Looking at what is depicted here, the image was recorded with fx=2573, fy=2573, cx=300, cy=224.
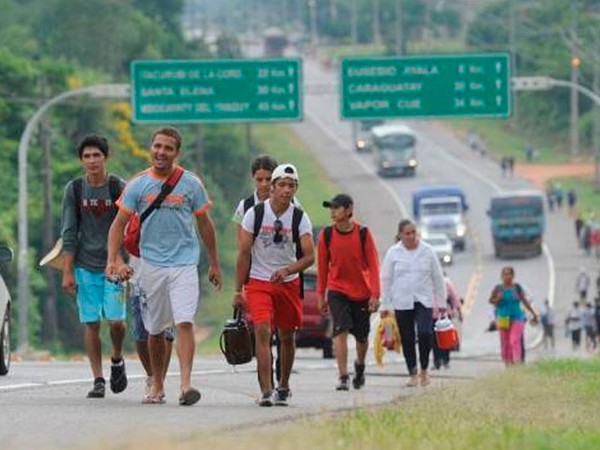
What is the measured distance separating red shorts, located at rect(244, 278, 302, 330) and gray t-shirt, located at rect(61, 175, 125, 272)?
4.04 feet

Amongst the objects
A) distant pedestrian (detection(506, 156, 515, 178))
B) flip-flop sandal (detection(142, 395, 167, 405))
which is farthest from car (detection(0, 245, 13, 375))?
distant pedestrian (detection(506, 156, 515, 178))

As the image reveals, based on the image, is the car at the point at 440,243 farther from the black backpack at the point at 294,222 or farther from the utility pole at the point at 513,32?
the black backpack at the point at 294,222

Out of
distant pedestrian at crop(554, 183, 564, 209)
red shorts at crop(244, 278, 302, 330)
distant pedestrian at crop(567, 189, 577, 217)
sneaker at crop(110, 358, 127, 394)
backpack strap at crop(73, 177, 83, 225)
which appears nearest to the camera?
red shorts at crop(244, 278, 302, 330)

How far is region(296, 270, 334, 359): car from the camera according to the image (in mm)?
36938

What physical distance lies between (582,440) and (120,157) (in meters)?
65.4

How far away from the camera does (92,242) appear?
19438 mm

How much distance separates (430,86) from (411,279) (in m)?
26.7

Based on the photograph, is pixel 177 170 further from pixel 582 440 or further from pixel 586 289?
pixel 586 289

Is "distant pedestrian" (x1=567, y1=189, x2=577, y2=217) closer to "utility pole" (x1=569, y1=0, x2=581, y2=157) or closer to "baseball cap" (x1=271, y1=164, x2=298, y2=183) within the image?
"utility pole" (x1=569, y1=0, x2=581, y2=157)

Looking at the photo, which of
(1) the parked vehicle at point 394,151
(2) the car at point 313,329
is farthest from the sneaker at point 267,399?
(1) the parked vehicle at point 394,151

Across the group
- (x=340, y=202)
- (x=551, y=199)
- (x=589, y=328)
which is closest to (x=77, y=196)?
(x=340, y=202)

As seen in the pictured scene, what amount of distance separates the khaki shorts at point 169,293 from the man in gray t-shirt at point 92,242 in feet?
2.42

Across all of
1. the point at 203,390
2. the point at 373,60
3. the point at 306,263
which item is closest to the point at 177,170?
the point at 306,263

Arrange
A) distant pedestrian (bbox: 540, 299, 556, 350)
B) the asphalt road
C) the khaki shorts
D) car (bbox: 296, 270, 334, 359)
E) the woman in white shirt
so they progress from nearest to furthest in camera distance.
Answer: the asphalt road → the khaki shorts → the woman in white shirt → car (bbox: 296, 270, 334, 359) → distant pedestrian (bbox: 540, 299, 556, 350)
